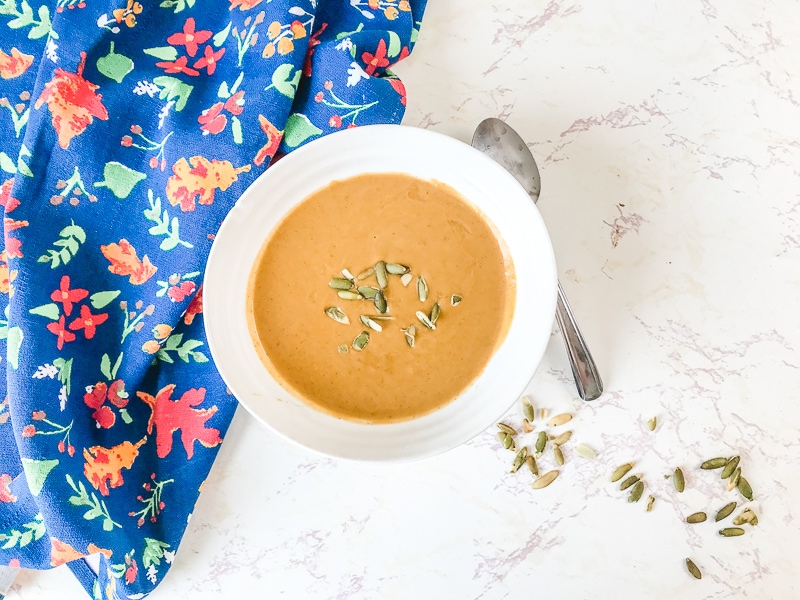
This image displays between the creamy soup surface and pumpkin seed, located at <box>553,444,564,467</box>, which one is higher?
the creamy soup surface

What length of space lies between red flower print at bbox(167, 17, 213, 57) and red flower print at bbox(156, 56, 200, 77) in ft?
0.09

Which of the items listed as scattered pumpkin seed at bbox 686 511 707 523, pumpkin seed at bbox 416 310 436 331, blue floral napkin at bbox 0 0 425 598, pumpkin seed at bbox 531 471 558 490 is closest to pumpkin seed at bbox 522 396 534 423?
pumpkin seed at bbox 531 471 558 490

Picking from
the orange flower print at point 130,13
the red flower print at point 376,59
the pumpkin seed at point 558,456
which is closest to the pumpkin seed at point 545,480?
the pumpkin seed at point 558,456

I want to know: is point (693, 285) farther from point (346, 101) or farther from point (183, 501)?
point (183, 501)

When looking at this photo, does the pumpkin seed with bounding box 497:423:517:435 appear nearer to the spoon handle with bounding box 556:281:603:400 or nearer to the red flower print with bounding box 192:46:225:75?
the spoon handle with bounding box 556:281:603:400

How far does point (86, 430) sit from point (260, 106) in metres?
0.86

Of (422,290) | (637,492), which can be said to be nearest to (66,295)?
(422,290)

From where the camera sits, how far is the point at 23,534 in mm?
1503

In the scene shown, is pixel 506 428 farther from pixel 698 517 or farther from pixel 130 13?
pixel 130 13

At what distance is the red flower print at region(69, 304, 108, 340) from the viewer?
4.86 feet

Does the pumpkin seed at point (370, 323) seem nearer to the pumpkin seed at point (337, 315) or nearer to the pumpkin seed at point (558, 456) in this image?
the pumpkin seed at point (337, 315)

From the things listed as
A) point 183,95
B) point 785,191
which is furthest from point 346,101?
point 785,191

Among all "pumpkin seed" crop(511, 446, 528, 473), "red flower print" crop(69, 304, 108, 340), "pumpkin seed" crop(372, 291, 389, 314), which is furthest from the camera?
"pumpkin seed" crop(511, 446, 528, 473)

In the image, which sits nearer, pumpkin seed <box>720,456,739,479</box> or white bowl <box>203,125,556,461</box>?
white bowl <box>203,125,556,461</box>
